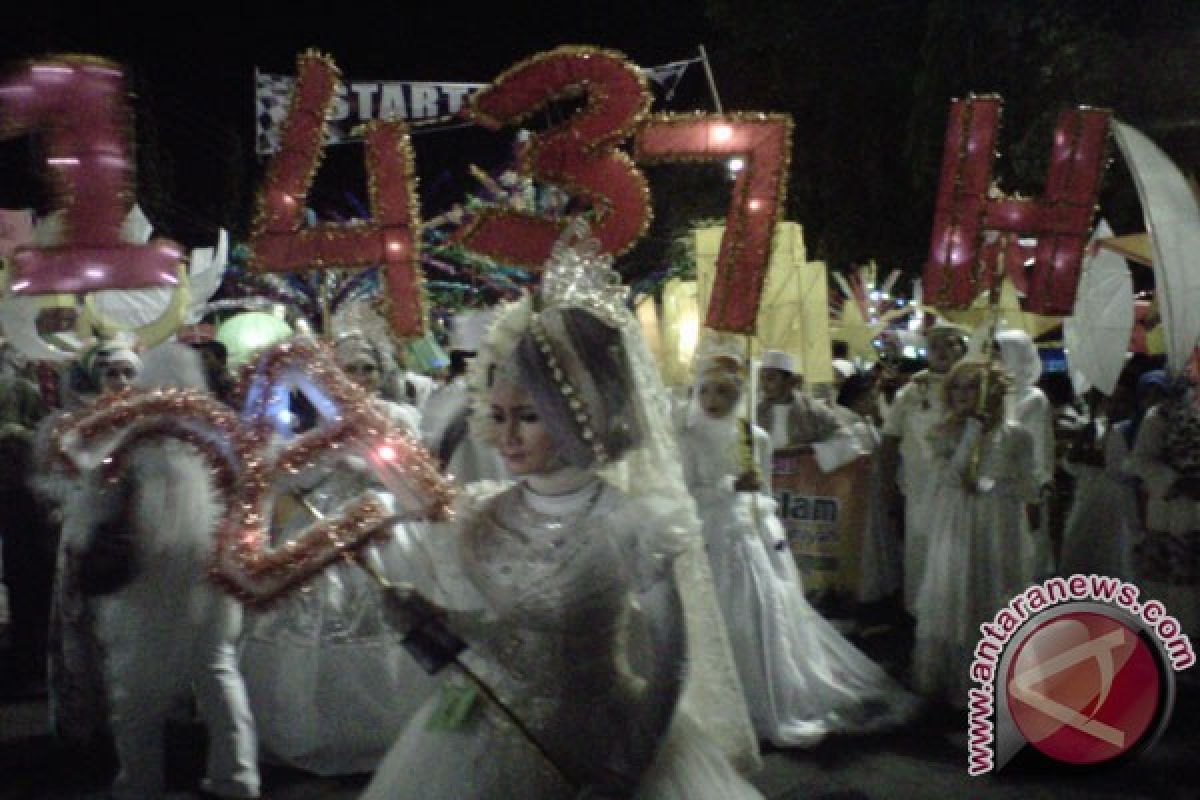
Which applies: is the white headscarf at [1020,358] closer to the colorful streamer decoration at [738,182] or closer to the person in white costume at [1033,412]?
the person in white costume at [1033,412]

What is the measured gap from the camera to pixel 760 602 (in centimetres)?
608

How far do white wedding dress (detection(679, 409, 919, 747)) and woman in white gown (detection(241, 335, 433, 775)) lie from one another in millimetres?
1669

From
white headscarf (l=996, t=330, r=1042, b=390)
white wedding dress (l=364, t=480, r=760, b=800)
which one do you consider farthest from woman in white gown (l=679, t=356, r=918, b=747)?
white wedding dress (l=364, t=480, r=760, b=800)

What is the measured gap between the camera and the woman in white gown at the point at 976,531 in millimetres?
6676

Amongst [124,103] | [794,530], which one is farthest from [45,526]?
[794,530]

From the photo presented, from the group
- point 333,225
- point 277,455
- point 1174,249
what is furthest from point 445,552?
point 1174,249

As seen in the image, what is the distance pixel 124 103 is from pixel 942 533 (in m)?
4.74

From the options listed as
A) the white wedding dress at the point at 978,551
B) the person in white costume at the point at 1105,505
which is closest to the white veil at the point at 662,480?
the white wedding dress at the point at 978,551

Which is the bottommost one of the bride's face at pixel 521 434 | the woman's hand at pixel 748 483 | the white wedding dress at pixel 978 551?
the white wedding dress at pixel 978 551

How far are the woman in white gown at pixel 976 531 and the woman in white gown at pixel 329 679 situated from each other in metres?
2.96

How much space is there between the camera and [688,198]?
2528cm

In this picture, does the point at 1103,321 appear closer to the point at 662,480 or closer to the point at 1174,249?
the point at 1174,249

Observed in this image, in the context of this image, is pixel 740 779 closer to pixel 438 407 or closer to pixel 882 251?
pixel 438 407

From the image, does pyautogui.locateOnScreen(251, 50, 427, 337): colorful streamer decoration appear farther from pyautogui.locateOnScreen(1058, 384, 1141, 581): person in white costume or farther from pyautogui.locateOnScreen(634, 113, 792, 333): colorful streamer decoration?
pyautogui.locateOnScreen(1058, 384, 1141, 581): person in white costume
